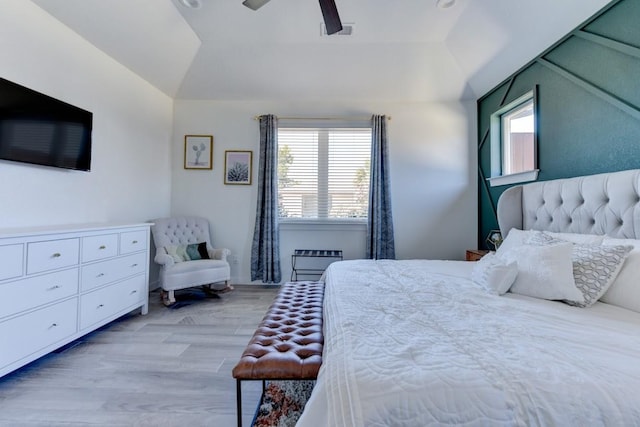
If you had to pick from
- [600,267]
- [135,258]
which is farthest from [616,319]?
[135,258]

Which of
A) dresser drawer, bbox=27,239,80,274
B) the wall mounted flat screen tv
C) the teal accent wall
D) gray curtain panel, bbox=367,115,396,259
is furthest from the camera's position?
gray curtain panel, bbox=367,115,396,259

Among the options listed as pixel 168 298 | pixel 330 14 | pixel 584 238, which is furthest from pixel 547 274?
pixel 168 298

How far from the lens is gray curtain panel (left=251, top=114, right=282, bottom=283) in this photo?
3850 mm

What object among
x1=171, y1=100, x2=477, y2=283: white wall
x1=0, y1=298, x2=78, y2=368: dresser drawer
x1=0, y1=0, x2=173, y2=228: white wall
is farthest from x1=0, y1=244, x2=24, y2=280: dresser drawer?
x1=171, y1=100, x2=477, y2=283: white wall

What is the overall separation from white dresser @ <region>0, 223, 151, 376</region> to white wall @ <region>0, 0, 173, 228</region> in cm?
49

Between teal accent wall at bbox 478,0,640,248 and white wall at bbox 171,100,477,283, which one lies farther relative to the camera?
white wall at bbox 171,100,477,283

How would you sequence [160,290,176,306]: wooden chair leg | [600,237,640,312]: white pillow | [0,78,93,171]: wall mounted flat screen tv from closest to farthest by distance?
[600,237,640,312]: white pillow → [0,78,93,171]: wall mounted flat screen tv → [160,290,176,306]: wooden chair leg

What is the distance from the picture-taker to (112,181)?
9.99ft

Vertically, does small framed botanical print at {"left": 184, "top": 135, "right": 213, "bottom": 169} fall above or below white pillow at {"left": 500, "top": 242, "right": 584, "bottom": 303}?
above

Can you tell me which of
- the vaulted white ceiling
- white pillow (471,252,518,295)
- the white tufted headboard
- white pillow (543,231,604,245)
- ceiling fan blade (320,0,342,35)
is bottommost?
white pillow (471,252,518,295)

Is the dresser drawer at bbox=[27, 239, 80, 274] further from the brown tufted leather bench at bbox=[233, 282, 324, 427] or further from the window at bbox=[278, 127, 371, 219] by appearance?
the window at bbox=[278, 127, 371, 219]

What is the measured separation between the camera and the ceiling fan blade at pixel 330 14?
2105 mm

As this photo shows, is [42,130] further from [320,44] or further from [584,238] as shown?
[584,238]

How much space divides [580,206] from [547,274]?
94cm
